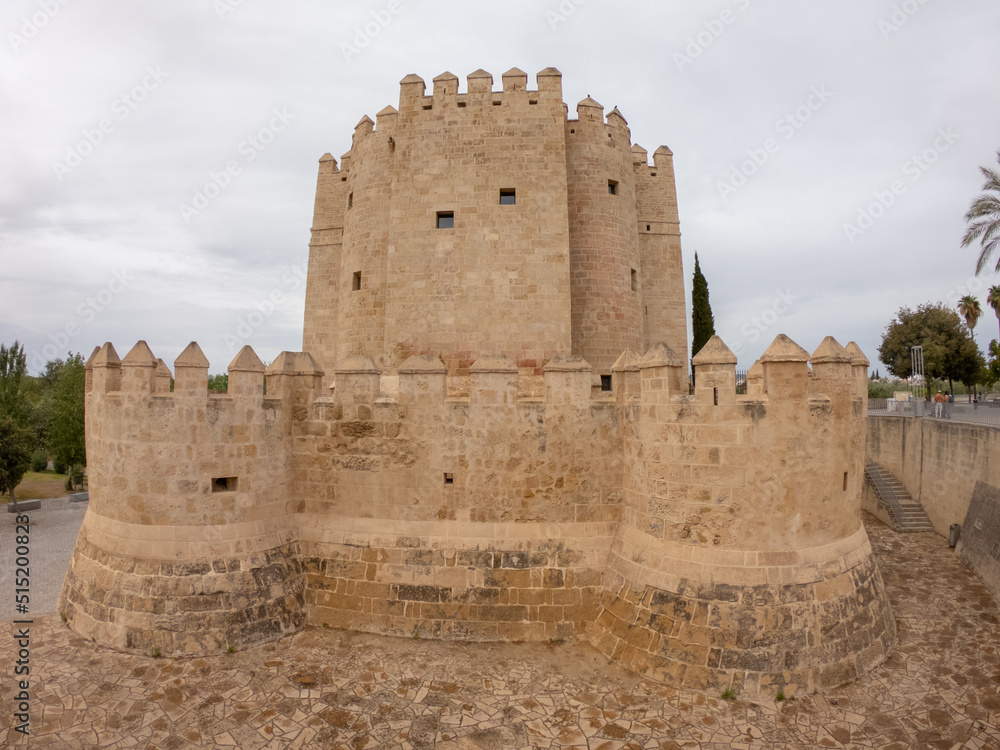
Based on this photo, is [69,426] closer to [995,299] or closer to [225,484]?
[225,484]

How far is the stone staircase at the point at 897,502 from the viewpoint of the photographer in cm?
1550

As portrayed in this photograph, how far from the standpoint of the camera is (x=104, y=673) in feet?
24.7

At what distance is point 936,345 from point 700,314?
18228mm

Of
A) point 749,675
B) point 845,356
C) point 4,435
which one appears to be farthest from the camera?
point 4,435

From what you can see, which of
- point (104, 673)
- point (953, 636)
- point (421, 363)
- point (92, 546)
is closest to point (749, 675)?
point (953, 636)

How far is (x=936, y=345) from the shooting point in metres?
31.7

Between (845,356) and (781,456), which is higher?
(845,356)

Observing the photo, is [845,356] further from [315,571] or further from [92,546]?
[92,546]

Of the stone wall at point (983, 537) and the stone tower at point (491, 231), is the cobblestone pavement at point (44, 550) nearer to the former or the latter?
the stone tower at point (491, 231)

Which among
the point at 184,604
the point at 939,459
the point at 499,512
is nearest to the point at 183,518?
the point at 184,604

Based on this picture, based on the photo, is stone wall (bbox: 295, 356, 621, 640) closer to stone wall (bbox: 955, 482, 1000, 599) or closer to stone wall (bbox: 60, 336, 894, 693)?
stone wall (bbox: 60, 336, 894, 693)

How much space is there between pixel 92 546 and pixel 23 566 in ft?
20.3

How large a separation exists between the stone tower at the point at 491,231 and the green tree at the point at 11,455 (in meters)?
13.7

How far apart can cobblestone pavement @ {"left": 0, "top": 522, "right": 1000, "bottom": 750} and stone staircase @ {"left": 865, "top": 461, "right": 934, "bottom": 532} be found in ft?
26.8
